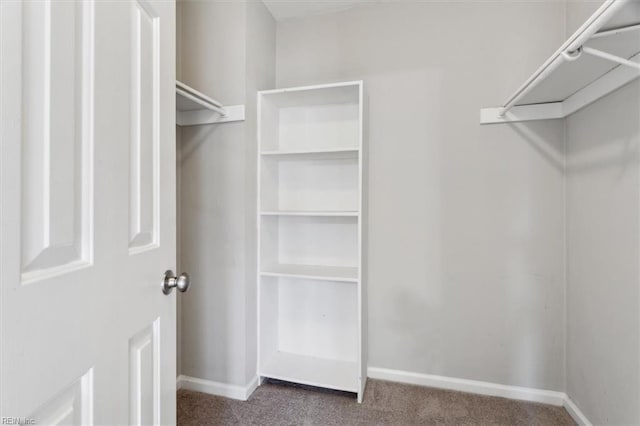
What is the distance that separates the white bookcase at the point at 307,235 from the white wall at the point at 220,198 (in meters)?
0.14

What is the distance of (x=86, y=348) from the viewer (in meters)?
0.62

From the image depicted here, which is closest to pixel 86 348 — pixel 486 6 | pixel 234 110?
pixel 234 110

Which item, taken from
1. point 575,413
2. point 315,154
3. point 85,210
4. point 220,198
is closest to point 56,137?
point 85,210

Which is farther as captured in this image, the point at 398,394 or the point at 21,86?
the point at 398,394

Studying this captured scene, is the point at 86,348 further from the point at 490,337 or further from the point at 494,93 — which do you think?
the point at 494,93

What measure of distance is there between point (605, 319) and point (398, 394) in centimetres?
112

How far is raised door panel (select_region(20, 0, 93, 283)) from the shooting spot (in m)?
0.52

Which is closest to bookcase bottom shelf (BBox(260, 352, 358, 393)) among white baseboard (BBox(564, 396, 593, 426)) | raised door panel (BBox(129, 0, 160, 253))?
white baseboard (BBox(564, 396, 593, 426))

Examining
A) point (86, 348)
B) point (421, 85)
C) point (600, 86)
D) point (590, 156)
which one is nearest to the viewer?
point (86, 348)

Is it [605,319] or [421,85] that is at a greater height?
[421,85]

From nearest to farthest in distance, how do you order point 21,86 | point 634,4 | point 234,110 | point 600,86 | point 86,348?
point 21,86 < point 86,348 < point 634,4 < point 600,86 < point 234,110

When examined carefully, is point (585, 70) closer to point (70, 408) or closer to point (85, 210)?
point (85, 210)

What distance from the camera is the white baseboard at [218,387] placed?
1.87 metres

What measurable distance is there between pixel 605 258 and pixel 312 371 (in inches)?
64.9
